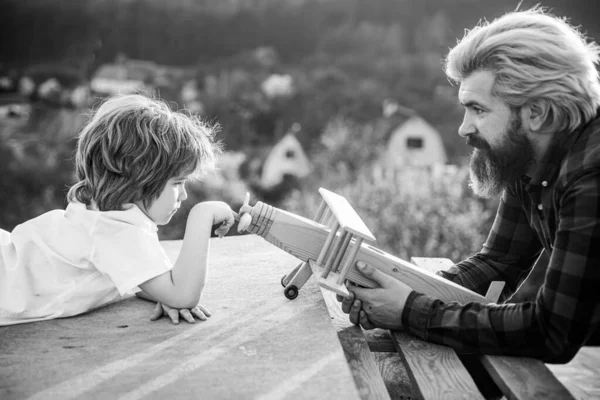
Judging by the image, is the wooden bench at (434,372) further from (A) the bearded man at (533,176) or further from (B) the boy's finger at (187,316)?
(B) the boy's finger at (187,316)

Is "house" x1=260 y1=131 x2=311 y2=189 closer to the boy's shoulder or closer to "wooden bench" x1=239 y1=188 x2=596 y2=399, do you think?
"wooden bench" x1=239 y1=188 x2=596 y2=399

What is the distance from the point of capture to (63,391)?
174 cm

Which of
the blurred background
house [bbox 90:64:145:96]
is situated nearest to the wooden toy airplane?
the blurred background

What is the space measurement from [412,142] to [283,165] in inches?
73.1

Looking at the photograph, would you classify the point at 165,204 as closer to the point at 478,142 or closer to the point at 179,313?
the point at 179,313

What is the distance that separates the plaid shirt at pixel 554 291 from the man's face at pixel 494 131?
95 mm

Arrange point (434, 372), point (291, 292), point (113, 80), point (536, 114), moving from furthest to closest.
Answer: point (113, 80) → point (291, 292) → point (536, 114) → point (434, 372)

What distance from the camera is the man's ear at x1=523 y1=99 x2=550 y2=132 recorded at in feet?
6.82

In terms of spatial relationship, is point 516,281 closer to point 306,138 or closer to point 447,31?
point 306,138

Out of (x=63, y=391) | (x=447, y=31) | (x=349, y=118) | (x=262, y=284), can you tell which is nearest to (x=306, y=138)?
(x=349, y=118)

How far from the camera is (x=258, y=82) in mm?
8289

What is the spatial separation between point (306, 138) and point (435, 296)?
5919 mm

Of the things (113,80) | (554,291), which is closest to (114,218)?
(554,291)

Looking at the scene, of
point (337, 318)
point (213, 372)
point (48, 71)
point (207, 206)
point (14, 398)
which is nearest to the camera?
point (14, 398)
